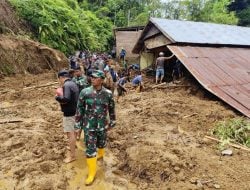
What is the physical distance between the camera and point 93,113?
4934 mm

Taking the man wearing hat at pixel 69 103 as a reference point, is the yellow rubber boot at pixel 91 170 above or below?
below

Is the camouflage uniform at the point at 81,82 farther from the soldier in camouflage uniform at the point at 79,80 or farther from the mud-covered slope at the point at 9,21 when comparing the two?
the mud-covered slope at the point at 9,21

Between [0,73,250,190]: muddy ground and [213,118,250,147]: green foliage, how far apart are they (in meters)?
0.27

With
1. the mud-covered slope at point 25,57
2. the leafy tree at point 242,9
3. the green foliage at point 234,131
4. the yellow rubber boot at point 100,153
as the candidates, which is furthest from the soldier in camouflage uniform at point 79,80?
the leafy tree at point 242,9

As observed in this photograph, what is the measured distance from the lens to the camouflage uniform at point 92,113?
16.1 feet

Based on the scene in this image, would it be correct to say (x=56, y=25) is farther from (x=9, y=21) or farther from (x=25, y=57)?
(x=25, y=57)

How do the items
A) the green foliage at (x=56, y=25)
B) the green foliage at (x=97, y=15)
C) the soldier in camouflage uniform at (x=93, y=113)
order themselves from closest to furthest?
the soldier in camouflage uniform at (x=93, y=113), the green foliage at (x=56, y=25), the green foliage at (x=97, y=15)

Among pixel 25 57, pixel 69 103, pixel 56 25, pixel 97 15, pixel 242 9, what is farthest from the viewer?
pixel 242 9

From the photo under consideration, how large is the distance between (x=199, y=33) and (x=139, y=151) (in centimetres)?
1030

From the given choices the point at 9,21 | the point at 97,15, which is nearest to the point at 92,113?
the point at 9,21

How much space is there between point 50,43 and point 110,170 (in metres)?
13.8

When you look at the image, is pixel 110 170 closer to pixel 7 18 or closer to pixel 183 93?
pixel 183 93

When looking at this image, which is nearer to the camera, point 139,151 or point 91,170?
point 91,170

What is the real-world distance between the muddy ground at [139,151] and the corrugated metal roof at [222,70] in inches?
16.6
